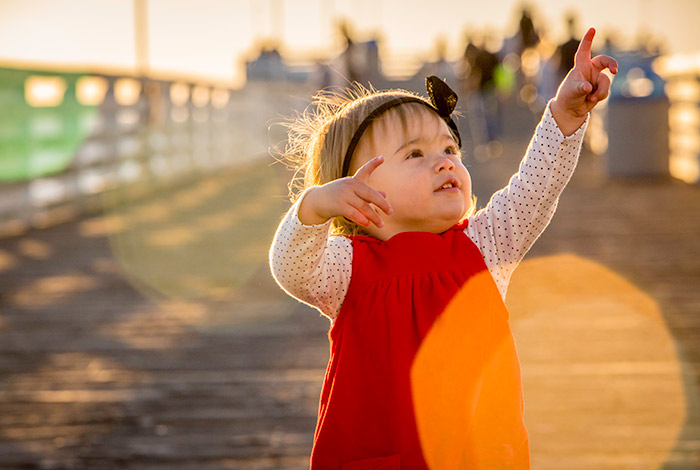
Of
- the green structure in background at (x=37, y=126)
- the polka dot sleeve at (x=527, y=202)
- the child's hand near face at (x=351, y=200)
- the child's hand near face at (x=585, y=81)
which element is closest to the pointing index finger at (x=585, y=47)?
the child's hand near face at (x=585, y=81)

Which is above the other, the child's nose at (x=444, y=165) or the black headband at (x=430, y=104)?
the black headband at (x=430, y=104)

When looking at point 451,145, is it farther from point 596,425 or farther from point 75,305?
point 75,305

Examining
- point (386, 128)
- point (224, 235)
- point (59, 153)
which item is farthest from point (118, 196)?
point (386, 128)

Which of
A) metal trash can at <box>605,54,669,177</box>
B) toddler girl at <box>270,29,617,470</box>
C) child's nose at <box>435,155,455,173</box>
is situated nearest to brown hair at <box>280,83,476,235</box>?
toddler girl at <box>270,29,617,470</box>

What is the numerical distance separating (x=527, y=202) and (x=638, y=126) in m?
10.1

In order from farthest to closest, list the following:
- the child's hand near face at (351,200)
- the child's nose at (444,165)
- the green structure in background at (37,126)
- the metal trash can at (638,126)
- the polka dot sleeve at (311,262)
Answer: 1. the metal trash can at (638,126)
2. the green structure in background at (37,126)
3. the child's nose at (444,165)
4. the polka dot sleeve at (311,262)
5. the child's hand near face at (351,200)

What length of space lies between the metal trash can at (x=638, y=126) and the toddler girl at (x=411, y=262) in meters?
9.94

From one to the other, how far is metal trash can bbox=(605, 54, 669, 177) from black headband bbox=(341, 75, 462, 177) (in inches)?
389

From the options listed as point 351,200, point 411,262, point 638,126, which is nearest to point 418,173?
point 411,262

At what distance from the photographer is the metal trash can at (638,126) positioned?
11398mm

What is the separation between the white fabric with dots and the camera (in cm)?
183

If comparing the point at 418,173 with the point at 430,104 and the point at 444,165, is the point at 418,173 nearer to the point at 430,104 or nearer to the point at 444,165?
the point at 444,165

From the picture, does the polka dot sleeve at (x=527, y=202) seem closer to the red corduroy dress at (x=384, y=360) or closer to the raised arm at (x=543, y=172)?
the raised arm at (x=543, y=172)

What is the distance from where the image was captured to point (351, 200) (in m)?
1.69
